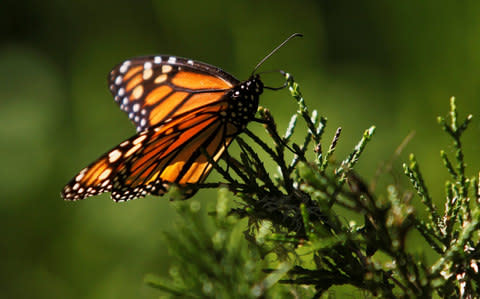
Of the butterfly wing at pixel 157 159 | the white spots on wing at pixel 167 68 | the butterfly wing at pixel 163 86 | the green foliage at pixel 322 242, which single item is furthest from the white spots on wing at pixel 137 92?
the green foliage at pixel 322 242

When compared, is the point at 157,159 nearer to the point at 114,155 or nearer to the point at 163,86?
the point at 114,155

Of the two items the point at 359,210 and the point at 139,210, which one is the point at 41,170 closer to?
the point at 139,210

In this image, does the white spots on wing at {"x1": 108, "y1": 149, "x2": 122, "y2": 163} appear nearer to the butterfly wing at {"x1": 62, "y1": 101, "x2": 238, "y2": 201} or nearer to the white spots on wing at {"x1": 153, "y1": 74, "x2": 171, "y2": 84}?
the butterfly wing at {"x1": 62, "y1": 101, "x2": 238, "y2": 201}

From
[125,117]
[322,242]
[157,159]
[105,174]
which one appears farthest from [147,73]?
[125,117]

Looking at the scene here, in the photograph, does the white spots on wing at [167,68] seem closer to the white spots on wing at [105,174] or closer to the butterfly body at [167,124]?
the butterfly body at [167,124]

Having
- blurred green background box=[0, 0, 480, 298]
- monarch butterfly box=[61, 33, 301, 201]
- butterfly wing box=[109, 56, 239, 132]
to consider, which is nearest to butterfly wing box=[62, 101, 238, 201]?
monarch butterfly box=[61, 33, 301, 201]

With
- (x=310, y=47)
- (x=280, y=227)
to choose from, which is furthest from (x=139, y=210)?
(x=280, y=227)
